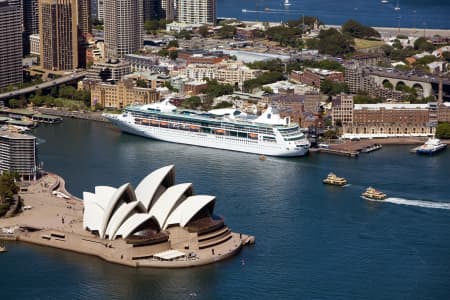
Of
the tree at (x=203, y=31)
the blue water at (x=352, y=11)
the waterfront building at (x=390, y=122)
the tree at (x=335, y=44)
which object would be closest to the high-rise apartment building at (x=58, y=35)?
the tree at (x=203, y=31)

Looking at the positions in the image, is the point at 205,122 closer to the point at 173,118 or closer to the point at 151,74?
the point at 173,118

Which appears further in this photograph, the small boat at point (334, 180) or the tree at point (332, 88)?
the tree at point (332, 88)

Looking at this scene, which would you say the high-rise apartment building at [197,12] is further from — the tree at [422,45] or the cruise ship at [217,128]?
the cruise ship at [217,128]

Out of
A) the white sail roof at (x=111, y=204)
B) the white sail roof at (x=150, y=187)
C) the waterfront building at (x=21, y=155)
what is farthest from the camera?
the waterfront building at (x=21, y=155)

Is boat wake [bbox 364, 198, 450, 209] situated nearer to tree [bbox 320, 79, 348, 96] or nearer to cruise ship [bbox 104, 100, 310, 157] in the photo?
cruise ship [bbox 104, 100, 310, 157]

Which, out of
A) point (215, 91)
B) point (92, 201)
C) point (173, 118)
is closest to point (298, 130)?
point (173, 118)

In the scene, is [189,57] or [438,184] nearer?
[438,184]

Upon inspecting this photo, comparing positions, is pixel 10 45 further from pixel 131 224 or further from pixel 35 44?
pixel 131 224
